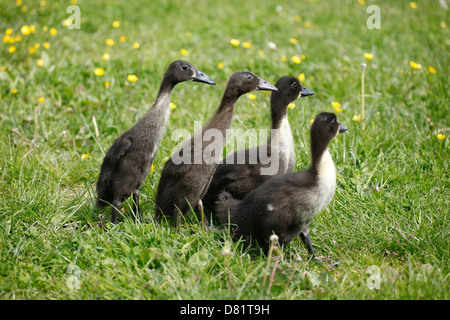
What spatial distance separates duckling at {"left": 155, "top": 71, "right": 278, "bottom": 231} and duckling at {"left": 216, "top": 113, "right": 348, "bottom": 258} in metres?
0.47

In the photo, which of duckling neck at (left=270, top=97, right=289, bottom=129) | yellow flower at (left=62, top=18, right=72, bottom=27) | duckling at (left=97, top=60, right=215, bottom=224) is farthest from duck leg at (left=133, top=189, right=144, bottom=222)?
yellow flower at (left=62, top=18, right=72, bottom=27)

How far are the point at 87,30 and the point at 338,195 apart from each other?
18.8ft

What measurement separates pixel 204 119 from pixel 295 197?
2511 millimetres

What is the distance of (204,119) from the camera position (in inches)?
223

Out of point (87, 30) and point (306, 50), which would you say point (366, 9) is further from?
point (87, 30)

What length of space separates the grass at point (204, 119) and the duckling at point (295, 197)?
0.68 ft

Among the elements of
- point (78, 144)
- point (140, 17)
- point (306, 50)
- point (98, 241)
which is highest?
point (140, 17)

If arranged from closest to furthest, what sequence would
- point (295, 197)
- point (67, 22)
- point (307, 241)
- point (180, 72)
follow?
point (295, 197) → point (307, 241) → point (180, 72) → point (67, 22)

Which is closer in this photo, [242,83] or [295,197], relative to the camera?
[295,197]

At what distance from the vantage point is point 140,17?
8.85m

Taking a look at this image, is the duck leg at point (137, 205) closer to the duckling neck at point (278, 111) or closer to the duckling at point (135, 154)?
the duckling at point (135, 154)

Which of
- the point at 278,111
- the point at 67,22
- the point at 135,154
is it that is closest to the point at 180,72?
the point at 135,154

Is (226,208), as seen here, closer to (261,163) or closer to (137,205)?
(261,163)
